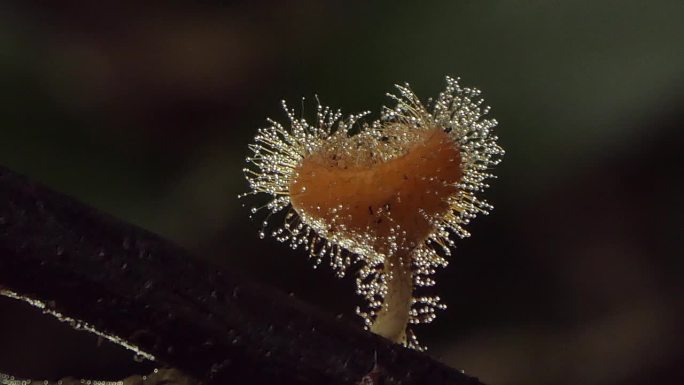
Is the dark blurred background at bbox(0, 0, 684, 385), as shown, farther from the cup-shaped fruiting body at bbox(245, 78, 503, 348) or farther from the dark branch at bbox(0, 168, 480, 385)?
the dark branch at bbox(0, 168, 480, 385)

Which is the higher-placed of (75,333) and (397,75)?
(397,75)

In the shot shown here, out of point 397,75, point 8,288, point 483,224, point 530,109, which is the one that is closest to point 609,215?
point 483,224

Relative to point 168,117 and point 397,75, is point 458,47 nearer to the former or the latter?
point 397,75

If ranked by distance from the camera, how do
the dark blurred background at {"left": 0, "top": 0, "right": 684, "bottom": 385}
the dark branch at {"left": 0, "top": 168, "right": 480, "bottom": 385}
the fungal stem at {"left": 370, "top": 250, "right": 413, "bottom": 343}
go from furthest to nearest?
the dark blurred background at {"left": 0, "top": 0, "right": 684, "bottom": 385} < the fungal stem at {"left": 370, "top": 250, "right": 413, "bottom": 343} < the dark branch at {"left": 0, "top": 168, "right": 480, "bottom": 385}

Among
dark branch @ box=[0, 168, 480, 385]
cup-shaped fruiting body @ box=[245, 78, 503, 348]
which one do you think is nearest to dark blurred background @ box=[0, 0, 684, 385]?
cup-shaped fruiting body @ box=[245, 78, 503, 348]

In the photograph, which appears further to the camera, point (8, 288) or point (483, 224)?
point (483, 224)

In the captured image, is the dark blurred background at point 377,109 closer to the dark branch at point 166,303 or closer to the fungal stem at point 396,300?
the fungal stem at point 396,300

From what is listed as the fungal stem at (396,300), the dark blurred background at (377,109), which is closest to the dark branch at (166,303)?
the fungal stem at (396,300)
